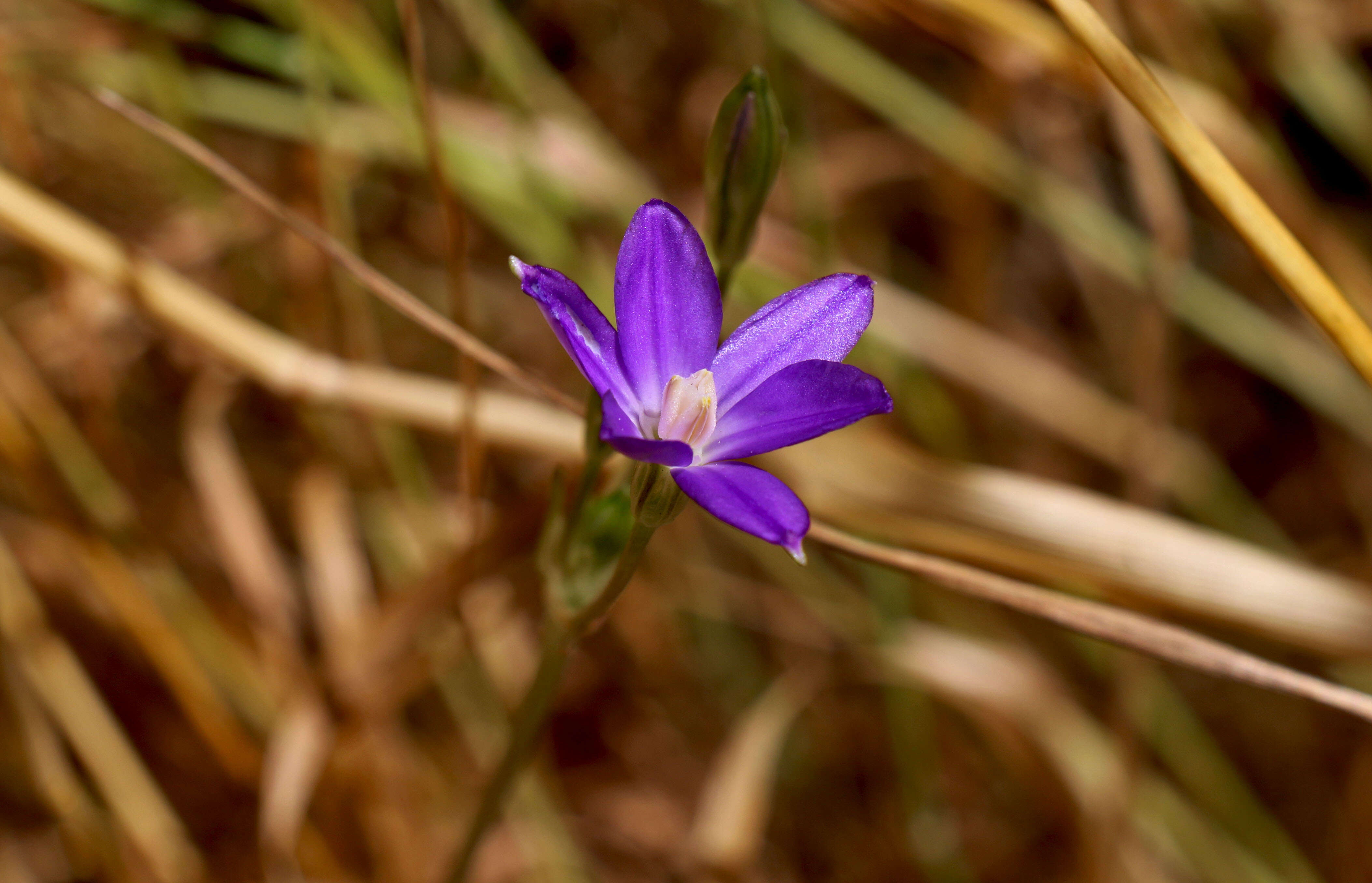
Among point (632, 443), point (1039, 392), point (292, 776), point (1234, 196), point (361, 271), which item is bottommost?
point (292, 776)

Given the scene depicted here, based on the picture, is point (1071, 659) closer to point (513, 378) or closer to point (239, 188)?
point (513, 378)

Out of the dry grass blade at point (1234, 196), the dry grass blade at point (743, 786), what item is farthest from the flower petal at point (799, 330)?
the dry grass blade at point (743, 786)

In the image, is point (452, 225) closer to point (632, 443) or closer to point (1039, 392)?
point (632, 443)

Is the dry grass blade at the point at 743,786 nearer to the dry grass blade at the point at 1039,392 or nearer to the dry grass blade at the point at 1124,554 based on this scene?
the dry grass blade at the point at 1124,554

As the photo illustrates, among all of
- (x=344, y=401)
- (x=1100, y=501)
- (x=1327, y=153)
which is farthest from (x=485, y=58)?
(x=1327, y=153)

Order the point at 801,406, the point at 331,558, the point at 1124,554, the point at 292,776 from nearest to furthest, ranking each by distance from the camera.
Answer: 1. the point at 801,406
2. the point at 1124,554
3. the point at 292,776
4. the point at 331,558

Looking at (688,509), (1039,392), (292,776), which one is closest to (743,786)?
(292,776)

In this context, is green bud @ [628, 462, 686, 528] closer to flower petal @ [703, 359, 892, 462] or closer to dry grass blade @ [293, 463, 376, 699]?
flower petal @ [703, 359, 892, 462]
